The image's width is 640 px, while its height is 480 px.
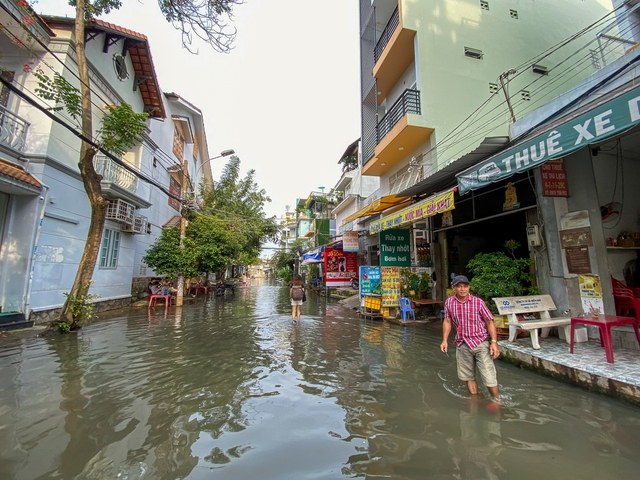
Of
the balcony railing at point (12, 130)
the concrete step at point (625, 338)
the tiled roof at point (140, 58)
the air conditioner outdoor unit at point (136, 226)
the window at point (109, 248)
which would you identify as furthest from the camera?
the air conditioner outdoor unit at point (136, 226)

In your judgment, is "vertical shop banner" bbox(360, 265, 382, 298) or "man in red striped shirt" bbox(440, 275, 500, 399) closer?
"man in red striped shirt" bbox(440, 275, 500, 399)

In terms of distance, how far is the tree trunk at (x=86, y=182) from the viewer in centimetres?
770

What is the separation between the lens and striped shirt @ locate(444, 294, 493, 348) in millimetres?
3787

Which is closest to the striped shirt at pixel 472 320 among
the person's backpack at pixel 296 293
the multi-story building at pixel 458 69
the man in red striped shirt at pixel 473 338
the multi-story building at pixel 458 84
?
the man in red striped shirt at pixel 473 338

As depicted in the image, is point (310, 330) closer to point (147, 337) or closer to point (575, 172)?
point (147, 337)

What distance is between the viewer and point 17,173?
7.70m

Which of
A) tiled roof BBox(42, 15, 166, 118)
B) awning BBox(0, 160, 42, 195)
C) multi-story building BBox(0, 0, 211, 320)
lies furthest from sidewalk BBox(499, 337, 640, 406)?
tiled roof BBox(42, 15, 166, 118)

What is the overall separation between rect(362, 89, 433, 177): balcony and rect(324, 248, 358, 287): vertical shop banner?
7079mm

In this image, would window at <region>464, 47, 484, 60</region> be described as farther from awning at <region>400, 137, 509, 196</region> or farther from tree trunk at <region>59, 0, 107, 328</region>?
tree trunk at <region>59, 0, 107, 328</region>

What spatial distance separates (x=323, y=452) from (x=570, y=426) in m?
2.63

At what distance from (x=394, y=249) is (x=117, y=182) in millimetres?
11231

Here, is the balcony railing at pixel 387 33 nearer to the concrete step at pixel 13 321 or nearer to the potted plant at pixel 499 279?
the potted plant at pixel 499 279

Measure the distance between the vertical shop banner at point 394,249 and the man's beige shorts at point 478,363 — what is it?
5933mm

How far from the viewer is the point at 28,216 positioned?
27.6 feet
